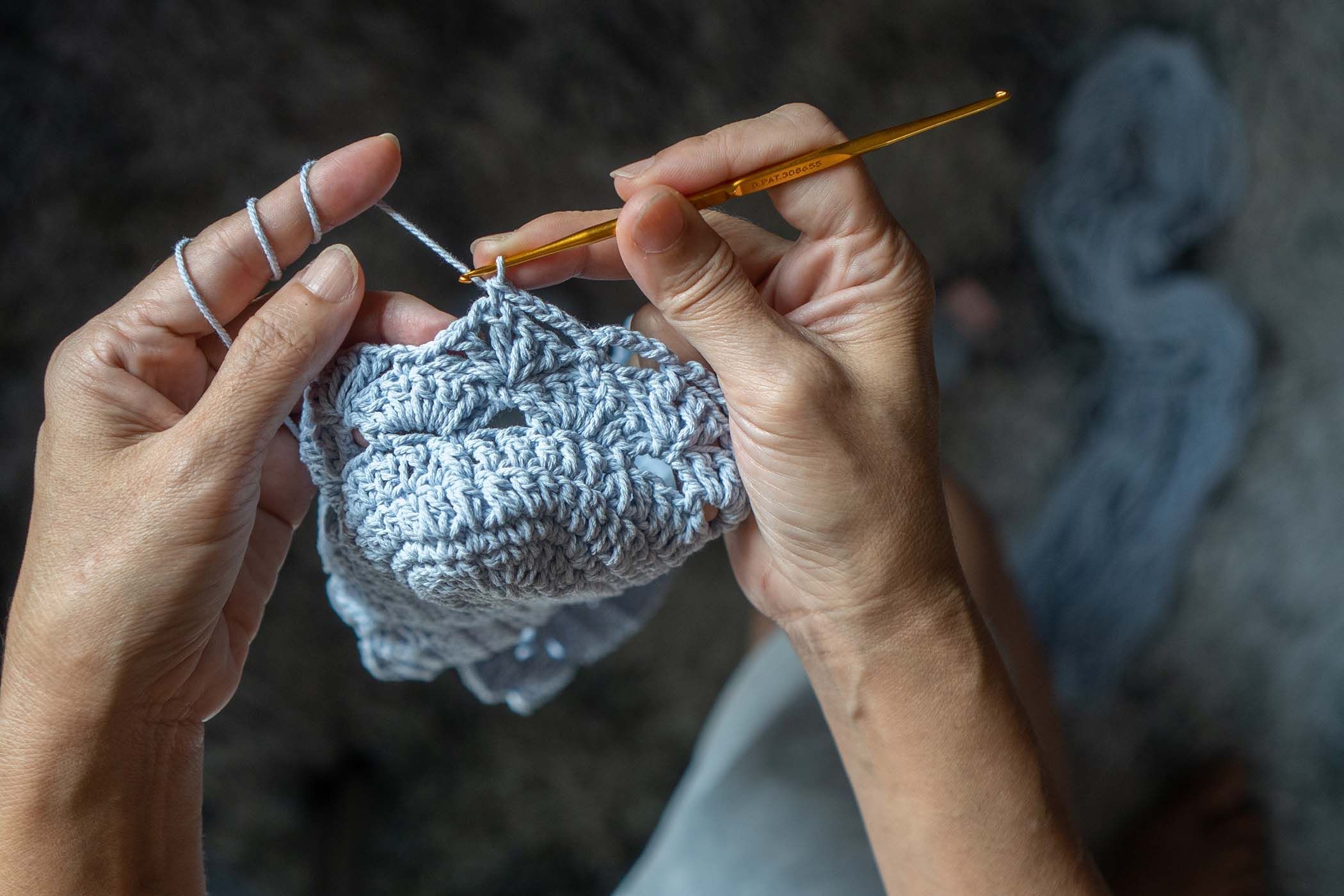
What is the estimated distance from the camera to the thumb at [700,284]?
0.66m

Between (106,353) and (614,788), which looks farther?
(614,788)

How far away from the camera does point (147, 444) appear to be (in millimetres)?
681

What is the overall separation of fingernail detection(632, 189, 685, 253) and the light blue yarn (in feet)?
3.48

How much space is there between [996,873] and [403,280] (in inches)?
38.7

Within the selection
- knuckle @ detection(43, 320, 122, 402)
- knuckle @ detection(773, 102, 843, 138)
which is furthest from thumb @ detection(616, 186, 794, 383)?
knuckle @ detection(43, 320, 122, 402)

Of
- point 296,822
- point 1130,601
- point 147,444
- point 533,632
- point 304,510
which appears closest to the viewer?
point 147,444

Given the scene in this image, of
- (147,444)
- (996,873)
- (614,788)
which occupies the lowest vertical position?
(614,788)

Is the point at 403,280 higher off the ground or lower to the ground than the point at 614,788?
higher

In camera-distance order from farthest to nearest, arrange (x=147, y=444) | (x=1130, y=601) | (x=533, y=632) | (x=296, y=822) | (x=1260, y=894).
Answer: (x=1130, y=601) → (x=1260, y=894) → (x=296, y=822) → (x=533, y=632) → (x=147, y=444)

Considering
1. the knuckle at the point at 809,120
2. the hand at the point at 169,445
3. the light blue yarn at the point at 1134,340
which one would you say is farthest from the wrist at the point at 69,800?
the light blue yarn at the point at 1134,340

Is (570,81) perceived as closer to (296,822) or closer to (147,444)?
(147,444)

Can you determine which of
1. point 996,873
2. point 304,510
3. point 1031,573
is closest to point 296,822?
point 304,510

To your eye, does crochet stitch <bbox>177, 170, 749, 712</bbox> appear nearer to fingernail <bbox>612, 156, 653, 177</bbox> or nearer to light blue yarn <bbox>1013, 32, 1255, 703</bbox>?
fingernail <bbox>612, 156, 653, 177</bbox>

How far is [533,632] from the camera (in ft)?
3.51
